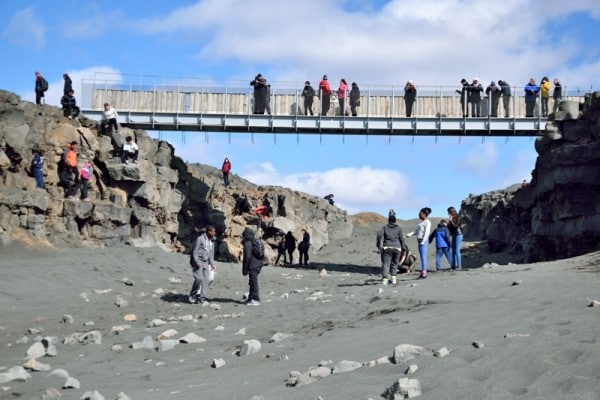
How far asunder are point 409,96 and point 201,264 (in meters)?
17.8

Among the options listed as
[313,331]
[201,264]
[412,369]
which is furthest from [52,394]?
[201,264]

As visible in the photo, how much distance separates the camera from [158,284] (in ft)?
70.9

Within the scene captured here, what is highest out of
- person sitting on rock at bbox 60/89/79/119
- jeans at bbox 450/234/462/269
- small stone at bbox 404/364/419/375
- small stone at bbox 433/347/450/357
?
person sitting on rock at bbox 60/89/79/119

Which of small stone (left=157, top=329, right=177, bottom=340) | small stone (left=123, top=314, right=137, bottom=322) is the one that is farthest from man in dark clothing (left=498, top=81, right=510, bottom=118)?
small stone (left=157, top=329, right=177, bottom=340)

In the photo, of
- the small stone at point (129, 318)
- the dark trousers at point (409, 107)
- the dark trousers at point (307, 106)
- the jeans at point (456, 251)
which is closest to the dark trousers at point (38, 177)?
the small stone at point (129, 318)

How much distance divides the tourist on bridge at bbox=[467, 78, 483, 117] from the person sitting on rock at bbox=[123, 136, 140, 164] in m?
15.1

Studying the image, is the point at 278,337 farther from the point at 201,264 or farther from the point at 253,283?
the point at 201,264

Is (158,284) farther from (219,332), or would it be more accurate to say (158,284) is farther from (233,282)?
(219,332)

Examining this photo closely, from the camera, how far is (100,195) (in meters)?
28.3

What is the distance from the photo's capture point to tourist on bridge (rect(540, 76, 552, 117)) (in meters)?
31.9

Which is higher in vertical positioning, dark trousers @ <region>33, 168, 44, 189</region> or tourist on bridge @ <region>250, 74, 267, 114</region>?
tourist on bridge @ <region>250, 74, 267, 114</region>

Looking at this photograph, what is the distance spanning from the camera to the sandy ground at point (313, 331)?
6688 mm

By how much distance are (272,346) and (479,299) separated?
14.3ft

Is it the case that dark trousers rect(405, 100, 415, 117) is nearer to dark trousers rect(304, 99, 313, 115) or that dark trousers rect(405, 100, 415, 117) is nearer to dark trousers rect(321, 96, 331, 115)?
dark trousers rect(321, 96, 331, 115)
